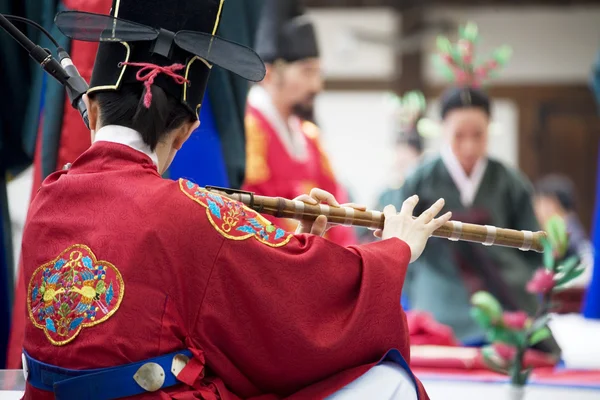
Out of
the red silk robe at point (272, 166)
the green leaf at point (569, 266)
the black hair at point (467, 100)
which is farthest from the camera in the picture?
the black hair at point (467, 100)

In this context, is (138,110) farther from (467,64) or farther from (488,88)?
(488,88)

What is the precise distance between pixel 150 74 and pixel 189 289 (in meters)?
0.40

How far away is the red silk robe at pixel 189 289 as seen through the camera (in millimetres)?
1727

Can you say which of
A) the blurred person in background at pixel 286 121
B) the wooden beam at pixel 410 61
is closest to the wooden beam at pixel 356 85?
the wooden beam at pixel 410 61

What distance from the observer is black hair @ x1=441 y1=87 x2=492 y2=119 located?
4676 millimetres

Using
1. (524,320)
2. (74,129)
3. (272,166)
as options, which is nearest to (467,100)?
(272,166)

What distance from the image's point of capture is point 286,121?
4.60 meters

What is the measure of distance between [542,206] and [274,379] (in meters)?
6.61

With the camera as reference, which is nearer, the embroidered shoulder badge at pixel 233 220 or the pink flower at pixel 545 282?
the embroidered shoulder badge at pixel 233 220

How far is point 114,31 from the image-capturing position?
1.87m

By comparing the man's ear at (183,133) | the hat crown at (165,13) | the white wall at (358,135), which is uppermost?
the hat crown at (165,13)

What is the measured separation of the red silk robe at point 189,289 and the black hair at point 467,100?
2.92m

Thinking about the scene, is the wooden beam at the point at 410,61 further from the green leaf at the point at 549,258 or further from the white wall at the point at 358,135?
the green leaf at the point at 549,258

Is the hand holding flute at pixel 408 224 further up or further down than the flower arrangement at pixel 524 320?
further up
